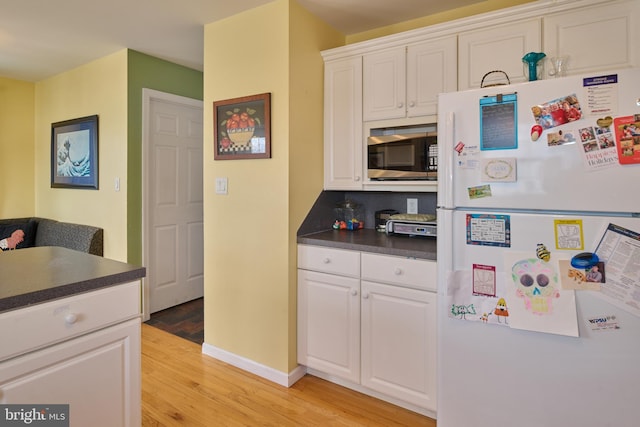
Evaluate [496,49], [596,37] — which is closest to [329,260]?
[496,49]

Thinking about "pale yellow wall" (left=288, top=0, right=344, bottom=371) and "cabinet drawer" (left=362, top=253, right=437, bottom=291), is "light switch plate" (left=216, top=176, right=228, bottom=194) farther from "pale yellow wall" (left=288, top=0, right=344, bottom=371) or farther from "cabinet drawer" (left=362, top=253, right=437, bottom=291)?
"cabinet drawer" (left=362, top=253, right=437, bottom=291)

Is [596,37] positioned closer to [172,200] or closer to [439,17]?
[439,17]

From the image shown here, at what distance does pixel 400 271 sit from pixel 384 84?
116cm

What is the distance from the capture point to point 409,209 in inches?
99.0

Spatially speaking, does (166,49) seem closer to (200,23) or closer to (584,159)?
(200,23)

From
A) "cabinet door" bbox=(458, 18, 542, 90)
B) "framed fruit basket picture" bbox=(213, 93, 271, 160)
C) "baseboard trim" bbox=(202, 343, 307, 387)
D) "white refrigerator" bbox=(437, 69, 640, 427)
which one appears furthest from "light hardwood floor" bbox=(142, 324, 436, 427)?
"cabinet door" bbox=(458, 18, 542, 90)

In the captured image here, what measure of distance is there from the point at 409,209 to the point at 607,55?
1.32 meters

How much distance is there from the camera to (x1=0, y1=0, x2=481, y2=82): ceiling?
7.44ft

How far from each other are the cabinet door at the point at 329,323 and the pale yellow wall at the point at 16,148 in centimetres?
373

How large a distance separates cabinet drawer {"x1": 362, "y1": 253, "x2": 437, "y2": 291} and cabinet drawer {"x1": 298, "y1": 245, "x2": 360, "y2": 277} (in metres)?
0.06

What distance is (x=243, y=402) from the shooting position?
2.06 meters

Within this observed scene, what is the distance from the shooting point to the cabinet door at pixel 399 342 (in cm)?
184

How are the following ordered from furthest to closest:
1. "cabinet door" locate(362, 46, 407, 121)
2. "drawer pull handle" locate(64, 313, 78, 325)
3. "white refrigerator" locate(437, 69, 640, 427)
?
"cabinet door" locate(362, 46, 407, 121) → "white refrigerator" locate(437, 69, 640, 427) → "drawer pull handle" locate(64, 313, 78, 325)

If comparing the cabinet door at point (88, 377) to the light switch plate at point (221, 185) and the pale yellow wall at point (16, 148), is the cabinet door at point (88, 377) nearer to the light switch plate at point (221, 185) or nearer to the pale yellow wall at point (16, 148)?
the light switch plate at point (221, 185)
